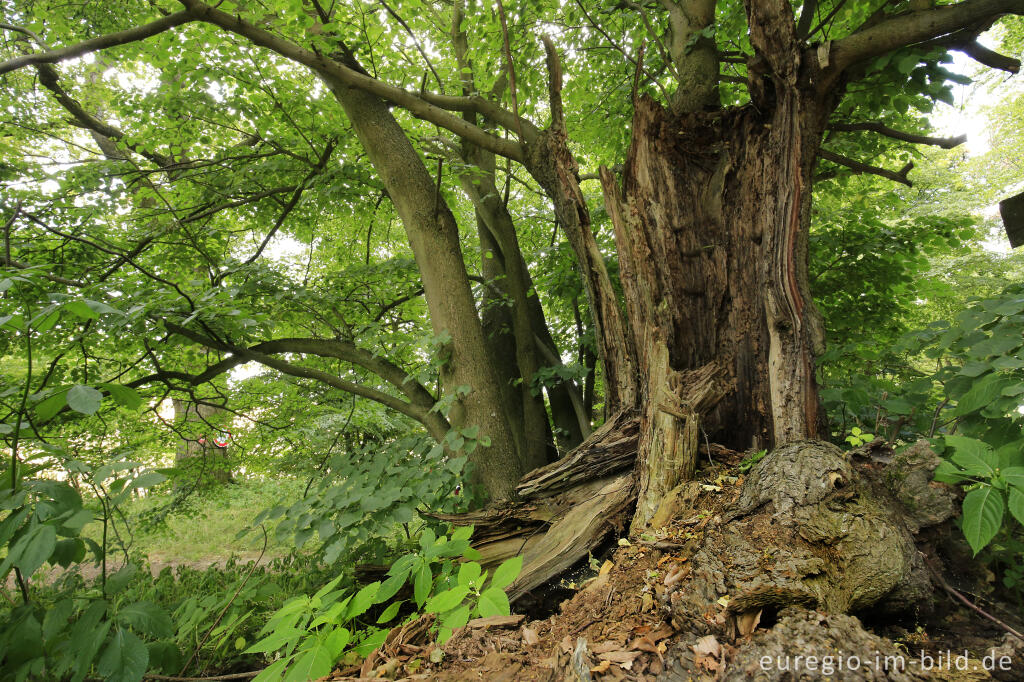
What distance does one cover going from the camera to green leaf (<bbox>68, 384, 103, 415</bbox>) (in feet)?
3.86

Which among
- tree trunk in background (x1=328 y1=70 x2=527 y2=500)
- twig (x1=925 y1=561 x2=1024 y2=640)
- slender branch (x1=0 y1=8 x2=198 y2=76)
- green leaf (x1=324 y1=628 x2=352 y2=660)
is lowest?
twig (x1=925 y1=561 x2=1024 y2=640)

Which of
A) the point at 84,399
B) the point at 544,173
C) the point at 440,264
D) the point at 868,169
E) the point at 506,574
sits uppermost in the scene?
the point at 544,173

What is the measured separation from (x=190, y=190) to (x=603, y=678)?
5.98 meters

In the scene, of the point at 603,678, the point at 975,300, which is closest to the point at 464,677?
the point at 603,678

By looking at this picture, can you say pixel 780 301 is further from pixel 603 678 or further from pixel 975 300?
pixel 603 678

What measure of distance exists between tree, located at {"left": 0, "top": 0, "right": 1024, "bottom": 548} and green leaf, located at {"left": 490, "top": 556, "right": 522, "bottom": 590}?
776mm

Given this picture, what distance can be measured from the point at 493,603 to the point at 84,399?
1.23m

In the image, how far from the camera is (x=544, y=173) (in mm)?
3445

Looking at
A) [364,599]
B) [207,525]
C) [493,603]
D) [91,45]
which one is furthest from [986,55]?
[207,525]

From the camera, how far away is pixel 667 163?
3.16 metres

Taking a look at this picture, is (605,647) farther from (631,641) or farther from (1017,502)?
(1017,502)

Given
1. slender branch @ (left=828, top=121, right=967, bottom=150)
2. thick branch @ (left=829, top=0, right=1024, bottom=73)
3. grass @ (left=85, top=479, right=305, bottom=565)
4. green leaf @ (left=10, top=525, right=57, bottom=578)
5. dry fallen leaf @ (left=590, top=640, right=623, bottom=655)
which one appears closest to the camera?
green leaf @ (left=10, top=525, right=57, bottom=578)

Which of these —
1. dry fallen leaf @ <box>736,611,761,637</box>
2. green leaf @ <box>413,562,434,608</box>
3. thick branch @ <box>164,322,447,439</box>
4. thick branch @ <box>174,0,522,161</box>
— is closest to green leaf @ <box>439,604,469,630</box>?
green leaf @ <box>413,562,434,608</box>

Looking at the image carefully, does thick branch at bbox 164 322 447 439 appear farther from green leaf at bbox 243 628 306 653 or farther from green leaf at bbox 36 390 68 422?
green leaf at bbox 36 390 68 422
